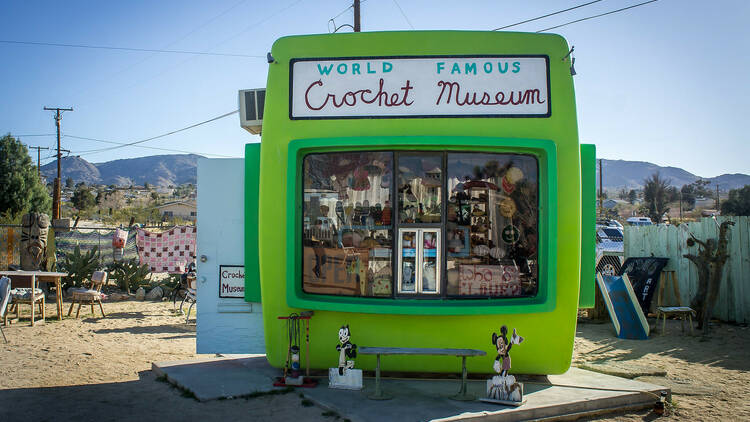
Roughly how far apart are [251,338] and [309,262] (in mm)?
1495

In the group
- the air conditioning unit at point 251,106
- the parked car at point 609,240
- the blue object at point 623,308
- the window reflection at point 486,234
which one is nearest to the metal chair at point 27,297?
the air conditioning unit at point 251,106

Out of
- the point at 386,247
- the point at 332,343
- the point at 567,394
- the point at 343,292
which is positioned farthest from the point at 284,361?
the point at 567,394

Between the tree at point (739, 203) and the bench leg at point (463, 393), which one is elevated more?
the tree at point (739, 203)

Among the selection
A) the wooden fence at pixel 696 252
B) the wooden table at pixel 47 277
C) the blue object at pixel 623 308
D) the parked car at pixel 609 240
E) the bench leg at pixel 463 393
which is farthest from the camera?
the parked car at pixel 609 240

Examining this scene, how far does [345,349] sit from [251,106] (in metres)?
3.39

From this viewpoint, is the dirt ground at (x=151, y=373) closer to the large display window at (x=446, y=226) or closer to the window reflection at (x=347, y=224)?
the window reflection at (x=347, y=224)

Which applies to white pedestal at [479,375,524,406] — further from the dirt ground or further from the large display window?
the large display window

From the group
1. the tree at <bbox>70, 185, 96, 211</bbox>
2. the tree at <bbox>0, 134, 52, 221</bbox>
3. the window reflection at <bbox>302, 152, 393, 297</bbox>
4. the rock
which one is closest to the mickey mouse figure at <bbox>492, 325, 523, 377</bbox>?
the window reflection at <bbox>302, 152, 393, 297</bbox>

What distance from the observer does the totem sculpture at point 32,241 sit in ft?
52.6

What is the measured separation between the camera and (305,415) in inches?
217

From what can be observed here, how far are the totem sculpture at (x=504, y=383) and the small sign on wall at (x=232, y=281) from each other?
3.16 m

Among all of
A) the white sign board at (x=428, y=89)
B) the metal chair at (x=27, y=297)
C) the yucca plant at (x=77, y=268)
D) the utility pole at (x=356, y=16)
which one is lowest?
the metal chair at (x=27, y=297)

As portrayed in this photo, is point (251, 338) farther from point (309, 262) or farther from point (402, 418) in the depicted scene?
point (402, 418)

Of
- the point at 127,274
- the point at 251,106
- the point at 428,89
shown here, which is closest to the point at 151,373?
the point at 251,106
